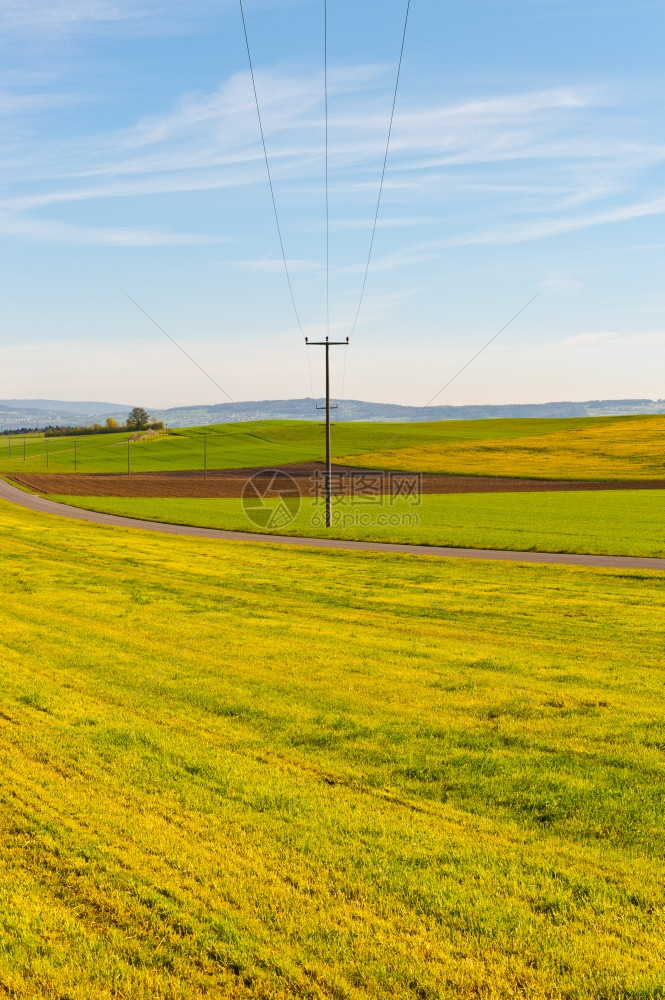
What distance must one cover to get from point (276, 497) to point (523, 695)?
60439mm

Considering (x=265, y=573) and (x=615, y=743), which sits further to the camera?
(x=265, y=573)

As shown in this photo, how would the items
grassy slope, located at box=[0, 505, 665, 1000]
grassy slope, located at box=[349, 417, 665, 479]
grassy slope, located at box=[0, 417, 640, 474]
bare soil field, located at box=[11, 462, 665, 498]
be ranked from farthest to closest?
1. grassy slope, located at box=[0, 417, 640, 474]
2. grassy slope, located at box=[349, 417, 665, 479]
3. bare soil field, located at box=[11, 462, 665, 498]
4. grassy slope, located at box=[0, 505, 665, 1000]

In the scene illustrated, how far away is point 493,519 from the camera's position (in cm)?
4866

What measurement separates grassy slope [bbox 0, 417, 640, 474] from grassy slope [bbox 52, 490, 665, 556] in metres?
42.5

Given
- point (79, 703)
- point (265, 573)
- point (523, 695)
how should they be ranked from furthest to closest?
point (265, 573)
point (523, 695)
point (79, 703)

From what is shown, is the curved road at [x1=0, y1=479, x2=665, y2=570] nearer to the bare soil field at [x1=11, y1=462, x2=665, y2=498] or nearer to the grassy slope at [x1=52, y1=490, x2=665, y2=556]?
the grassy slope at [x1=52, y1=490, x2=665, y2=556]

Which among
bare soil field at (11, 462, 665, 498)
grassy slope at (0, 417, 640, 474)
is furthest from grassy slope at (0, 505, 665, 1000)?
grassy slope at (0, 417, 640, 474)

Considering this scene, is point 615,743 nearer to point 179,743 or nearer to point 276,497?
point 179,743

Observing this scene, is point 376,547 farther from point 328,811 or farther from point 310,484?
point 310,484

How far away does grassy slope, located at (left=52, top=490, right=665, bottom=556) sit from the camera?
1480 inches

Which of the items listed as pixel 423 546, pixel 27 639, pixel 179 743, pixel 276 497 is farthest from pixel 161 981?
pixel 276 497

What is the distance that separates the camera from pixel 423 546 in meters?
37.2

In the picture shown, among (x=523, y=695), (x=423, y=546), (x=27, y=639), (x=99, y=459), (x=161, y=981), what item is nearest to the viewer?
(x=161, y=981)

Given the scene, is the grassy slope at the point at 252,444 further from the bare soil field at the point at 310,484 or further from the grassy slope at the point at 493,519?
the grassy slope at the point at 493,519
